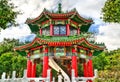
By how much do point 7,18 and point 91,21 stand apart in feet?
41.0

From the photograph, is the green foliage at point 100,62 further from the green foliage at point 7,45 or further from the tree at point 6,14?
the tree at point 6,14

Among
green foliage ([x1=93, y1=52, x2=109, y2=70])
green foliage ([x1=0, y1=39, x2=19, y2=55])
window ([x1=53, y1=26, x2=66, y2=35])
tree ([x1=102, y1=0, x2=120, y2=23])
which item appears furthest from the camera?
green foliage ([x1=0, y1=39, x2=19, y2=55])

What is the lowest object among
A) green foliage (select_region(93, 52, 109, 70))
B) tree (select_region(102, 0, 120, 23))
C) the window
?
green foliage (select_region(93, 52, 109, 70))

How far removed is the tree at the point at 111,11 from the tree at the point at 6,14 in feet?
16.5

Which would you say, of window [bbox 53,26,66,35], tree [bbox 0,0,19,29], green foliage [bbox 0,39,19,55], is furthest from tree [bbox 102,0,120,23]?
green foliage [bbox 0,39,19,55]

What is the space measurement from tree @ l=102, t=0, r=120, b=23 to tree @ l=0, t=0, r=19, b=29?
5018 mm

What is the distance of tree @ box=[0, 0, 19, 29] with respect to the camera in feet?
37.9

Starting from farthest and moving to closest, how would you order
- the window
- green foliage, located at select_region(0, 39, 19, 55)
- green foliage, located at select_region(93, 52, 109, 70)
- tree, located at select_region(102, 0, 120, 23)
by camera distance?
1. green foliage, located at select_region(0, 39, 19, 55)
2. green foliage, located at select_region(93, 52, 109, 70)
3. the window
4. tree, located at select_region(102, 0, 120, 23)

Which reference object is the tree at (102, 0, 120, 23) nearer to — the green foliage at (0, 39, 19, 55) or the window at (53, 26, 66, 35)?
the window at (53, 26, 66, 35)

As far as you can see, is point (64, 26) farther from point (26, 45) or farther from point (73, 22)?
point (26, 45)

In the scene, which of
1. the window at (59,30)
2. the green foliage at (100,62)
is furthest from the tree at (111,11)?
the green foliage at (100,62)

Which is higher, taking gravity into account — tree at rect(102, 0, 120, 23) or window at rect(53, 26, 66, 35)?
window at rect(53, 26, 66, 35)

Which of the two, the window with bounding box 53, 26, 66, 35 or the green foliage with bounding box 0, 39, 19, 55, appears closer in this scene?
the window with bounding box 53, 26, 66, 35

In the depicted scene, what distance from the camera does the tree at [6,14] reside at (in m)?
11.5
